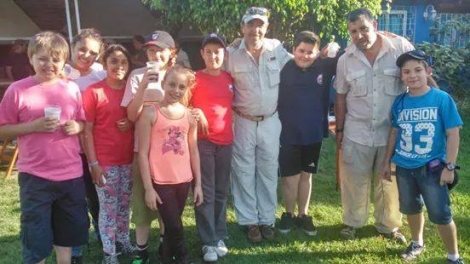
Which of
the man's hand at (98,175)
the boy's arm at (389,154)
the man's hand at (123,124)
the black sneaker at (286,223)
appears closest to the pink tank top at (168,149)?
the man's hand at (123,124)

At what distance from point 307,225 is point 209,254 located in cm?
102

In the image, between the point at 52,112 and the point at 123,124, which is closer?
the point at 52,112

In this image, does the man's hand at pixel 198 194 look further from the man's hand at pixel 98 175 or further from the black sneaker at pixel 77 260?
the black sneaker at pixel 77 260

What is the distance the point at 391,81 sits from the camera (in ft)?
12.1

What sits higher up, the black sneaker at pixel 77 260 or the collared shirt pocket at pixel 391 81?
the collared shirt pocket at pixel 391 81

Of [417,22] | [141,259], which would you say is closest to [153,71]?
[141,259]

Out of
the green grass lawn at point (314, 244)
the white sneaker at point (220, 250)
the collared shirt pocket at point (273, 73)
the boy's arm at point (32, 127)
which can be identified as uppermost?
the collared shirt pocket at point (273, 73)

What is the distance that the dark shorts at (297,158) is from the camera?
400 cm

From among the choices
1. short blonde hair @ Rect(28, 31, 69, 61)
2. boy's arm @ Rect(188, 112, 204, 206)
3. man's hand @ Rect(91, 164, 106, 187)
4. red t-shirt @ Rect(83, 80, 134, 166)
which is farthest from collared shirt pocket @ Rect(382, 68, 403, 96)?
short blonde hair @ Rect(28, 31, 69, 61)

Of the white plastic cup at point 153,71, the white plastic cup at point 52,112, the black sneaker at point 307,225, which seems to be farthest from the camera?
the black sneaker at point 307,225

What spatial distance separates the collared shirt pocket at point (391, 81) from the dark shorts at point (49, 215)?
2416mm

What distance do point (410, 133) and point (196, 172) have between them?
159 centimetres

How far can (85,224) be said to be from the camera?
3.01m

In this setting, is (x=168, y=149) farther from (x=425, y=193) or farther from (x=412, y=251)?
(x=412, y=251)
